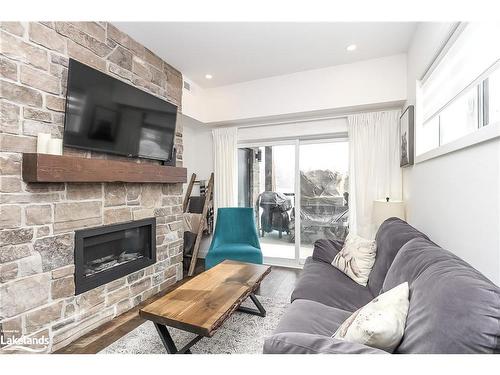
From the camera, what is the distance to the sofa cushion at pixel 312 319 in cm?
A: 125

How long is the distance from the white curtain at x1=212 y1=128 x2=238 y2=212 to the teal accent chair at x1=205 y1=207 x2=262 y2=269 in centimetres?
55

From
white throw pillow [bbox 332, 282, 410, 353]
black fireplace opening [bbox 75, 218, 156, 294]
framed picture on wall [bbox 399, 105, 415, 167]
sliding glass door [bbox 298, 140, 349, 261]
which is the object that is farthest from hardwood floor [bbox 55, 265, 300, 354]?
framed picture on wall [bbox 399, 105, 415, 167]

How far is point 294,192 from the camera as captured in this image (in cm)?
376

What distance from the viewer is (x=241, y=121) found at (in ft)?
12.3

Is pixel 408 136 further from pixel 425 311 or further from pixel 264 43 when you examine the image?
pixel 425 311

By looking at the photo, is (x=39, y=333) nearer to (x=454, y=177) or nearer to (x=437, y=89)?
(x=454, y=177)

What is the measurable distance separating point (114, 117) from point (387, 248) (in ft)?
8.48

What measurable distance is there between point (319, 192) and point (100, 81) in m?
3.00

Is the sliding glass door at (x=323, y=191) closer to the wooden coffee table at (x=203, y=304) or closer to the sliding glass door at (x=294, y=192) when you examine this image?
the sliding glass door at (x=294, y=192)

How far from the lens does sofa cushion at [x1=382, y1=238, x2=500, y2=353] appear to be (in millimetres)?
694

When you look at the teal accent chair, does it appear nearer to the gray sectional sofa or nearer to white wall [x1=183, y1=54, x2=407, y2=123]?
the gray sectional sofa

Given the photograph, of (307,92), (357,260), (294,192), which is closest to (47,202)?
(357,260)
